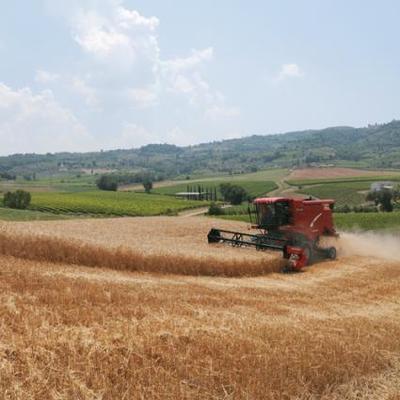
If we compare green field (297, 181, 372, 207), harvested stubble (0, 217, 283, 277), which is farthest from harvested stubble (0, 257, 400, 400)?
green field (297, 181, 372, 207)

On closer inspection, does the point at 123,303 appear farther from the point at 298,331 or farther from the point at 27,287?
the point at 298,331

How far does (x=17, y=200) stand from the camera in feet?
225

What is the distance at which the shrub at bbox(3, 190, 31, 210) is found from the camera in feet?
221

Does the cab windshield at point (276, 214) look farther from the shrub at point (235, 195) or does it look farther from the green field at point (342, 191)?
the shrub at point (235, 195)

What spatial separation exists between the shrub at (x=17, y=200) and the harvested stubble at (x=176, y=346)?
59.1 m

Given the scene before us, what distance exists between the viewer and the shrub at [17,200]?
221 feet

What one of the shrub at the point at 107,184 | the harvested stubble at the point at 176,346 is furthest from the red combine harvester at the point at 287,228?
the shrub at the point at 107,184

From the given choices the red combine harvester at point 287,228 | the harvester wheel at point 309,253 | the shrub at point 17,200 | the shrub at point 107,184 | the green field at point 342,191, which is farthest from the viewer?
the shrub at point 107,184

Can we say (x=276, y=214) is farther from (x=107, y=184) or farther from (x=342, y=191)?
(x=107, y=184)

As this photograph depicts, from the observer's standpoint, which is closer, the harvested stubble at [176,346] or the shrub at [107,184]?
the harvested stubble at [176,346]

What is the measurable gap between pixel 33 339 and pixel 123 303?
2.91m

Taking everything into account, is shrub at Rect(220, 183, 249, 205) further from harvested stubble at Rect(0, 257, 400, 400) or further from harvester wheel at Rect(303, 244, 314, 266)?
harvested stubble at Rect(0, 257, 400, 400)

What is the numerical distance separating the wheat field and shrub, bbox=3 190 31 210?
5824cm

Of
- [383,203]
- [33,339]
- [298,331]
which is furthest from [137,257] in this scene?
[383,203]
